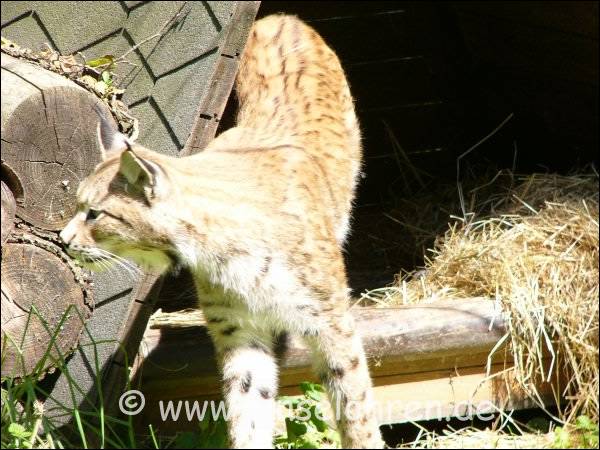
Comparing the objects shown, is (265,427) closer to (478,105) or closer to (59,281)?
(59,281)

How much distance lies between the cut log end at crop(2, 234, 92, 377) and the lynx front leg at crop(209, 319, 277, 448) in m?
0.74

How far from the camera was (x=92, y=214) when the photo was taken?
422 centimetres

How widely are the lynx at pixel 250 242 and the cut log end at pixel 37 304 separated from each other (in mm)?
563

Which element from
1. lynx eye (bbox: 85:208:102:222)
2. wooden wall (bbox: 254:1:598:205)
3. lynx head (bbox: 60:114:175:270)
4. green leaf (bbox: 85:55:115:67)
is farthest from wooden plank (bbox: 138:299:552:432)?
wooden wall (bbox: 254:1:598:205)

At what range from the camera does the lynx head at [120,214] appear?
13.4ft

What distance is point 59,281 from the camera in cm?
481

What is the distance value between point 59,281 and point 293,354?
1.23m

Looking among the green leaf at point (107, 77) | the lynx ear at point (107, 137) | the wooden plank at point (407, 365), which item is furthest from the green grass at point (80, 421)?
the green leaf at point (107, 77)

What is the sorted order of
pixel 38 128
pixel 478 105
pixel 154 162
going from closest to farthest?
pixel 154 162 < pixel 38 128 < pixel 478 105

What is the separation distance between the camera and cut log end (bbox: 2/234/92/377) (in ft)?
15.4

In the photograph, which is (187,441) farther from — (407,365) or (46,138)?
(46,138)

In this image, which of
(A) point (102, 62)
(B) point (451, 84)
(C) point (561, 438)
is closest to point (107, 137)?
(A) point (102, 62)

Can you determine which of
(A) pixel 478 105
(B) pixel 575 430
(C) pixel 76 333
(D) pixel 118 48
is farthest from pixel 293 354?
(A) pixel 478 105

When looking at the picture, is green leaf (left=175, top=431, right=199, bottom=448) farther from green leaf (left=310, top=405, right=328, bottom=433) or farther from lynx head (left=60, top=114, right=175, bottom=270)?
lynx head (left=60, top=114, right=175, bottom=270)
